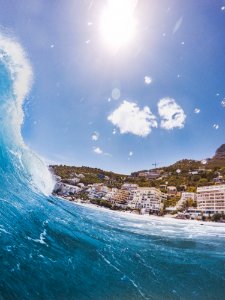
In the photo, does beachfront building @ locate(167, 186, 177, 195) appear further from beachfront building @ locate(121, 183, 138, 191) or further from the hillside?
beachfront building @ locate(121, 183, 138, 191)

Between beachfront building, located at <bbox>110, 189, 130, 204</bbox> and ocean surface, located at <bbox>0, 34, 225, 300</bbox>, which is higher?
beachfront building, located at <bbox>110, 189, 130, 204</bbox>

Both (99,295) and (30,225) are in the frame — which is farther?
(30,225)

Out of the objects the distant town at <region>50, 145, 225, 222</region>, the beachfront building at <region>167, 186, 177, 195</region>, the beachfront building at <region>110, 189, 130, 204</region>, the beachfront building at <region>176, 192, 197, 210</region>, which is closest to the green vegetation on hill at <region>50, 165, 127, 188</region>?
the distant town at <region>50, 145, 225, 222</region>

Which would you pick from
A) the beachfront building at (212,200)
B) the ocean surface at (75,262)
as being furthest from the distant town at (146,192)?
the ocean surface at (75,262)

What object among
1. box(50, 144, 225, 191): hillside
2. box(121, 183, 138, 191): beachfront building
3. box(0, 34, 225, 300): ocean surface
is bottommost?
box(0, 34, 225, 300): ocean surface

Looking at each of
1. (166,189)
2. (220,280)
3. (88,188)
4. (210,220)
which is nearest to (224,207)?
(210,220)

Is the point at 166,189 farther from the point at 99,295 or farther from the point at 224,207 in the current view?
the point at 99,295

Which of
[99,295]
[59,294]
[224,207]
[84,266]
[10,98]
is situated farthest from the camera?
[224,207]

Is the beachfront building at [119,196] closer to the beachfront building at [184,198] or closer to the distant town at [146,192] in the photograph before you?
the distant town at [146,192]
